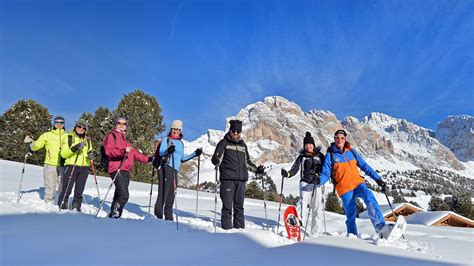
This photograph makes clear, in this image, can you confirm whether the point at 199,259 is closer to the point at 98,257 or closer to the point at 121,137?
→ the point at 98,257

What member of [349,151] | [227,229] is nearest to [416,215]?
[349,151]

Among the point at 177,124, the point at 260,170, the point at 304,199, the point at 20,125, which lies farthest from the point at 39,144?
the point at 20,125

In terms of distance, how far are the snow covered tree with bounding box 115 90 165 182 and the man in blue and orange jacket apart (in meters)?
25.7

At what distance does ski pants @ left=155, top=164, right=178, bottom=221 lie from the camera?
6715 mm

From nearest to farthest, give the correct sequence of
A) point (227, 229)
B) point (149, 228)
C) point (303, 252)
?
point (303, 252) < point (149, 228) < point (227, 229)

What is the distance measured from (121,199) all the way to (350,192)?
14.0ft

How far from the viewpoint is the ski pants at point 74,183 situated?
7.28 metres

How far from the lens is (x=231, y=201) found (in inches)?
239

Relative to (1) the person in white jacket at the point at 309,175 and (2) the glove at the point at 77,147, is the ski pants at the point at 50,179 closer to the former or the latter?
(2) the glove at the point at 77,147

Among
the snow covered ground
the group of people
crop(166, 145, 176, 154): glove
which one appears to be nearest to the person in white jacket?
the group of people

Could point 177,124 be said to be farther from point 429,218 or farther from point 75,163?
point 429,218

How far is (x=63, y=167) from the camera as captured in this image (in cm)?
787

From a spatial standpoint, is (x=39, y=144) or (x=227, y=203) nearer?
(x=227, y=203)

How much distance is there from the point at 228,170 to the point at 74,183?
3907 millimetres
